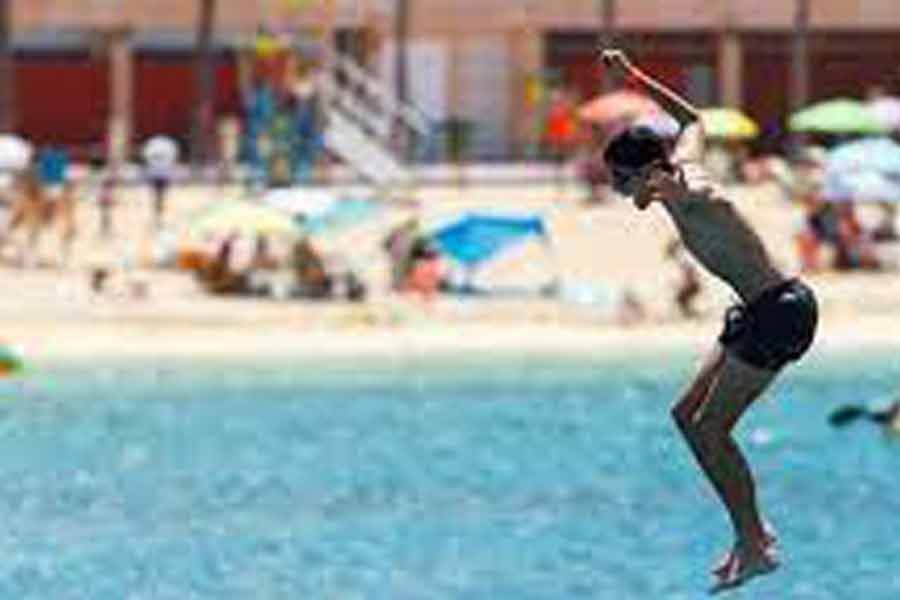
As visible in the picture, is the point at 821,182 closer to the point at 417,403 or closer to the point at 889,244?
the point at 889,244

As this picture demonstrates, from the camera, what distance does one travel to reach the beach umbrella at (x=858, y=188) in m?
46.0

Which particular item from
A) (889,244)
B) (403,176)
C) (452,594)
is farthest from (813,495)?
(403,176)

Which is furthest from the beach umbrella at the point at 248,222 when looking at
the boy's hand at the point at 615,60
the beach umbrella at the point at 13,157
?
the boy's hand at the point at 615,60

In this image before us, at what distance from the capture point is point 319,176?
51.7 meters

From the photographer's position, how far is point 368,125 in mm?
54938

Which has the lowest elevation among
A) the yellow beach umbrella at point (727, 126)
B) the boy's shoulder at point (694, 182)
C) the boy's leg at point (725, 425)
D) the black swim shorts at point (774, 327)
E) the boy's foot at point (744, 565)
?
the yellow beach umbrella at point (727, 126)

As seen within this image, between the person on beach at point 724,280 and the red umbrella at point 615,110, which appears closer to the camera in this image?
the person on beach at point 724,280

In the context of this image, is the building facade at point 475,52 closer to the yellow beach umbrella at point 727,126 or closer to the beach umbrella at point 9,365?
the yellow beach umbrella at point 727,126

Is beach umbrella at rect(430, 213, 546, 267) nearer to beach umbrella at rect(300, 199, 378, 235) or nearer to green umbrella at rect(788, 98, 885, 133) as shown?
beach umbrella at rect(300, 199, 378, 235)

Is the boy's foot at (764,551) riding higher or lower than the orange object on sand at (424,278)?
higher

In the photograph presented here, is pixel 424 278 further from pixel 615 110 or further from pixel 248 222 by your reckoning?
pixel 615 110

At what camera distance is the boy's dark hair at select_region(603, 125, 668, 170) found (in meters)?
11.8

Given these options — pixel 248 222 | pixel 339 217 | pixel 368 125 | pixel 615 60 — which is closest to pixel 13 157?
pixel 339 217

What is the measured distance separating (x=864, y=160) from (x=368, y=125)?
36.4 ft
